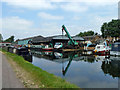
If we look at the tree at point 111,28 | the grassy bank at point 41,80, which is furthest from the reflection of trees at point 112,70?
the tree at point 111,28

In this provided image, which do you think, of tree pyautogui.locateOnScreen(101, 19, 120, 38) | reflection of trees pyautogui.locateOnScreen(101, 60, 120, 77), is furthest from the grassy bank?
tree pyautogui.locateOnScreen(101, 19, 120, 38)

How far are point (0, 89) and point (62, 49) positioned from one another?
1265 inches

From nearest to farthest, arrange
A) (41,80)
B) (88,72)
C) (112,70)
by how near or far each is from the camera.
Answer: (41,80) → (88,72) → (112,70)

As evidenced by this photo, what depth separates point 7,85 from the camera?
597 cm

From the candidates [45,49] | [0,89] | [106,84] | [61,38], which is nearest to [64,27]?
[61,38]

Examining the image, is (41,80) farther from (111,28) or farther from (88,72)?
(111,28)

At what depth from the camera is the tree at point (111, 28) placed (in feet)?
165

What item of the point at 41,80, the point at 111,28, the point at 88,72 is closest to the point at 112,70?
the point at 88,72

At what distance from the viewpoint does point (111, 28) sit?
51656 millimetres

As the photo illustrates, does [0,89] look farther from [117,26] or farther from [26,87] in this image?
[117,26]

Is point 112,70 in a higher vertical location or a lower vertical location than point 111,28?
lower

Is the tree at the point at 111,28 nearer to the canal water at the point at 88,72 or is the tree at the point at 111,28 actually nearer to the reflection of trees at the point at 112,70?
the canal water at the point at 88,72

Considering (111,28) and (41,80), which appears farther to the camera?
(111,28)

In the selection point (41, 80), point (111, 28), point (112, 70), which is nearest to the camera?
point (41, 80)
